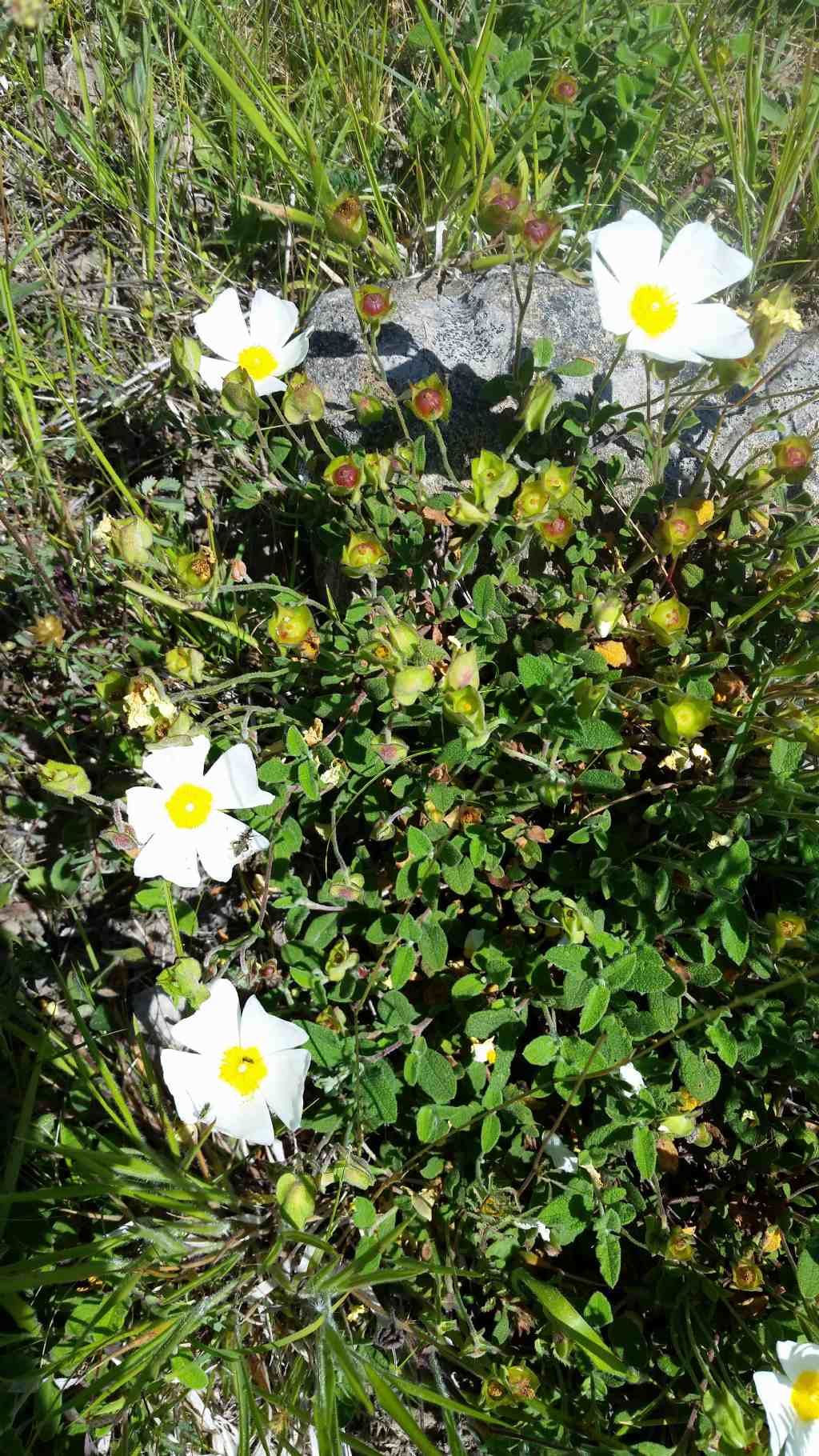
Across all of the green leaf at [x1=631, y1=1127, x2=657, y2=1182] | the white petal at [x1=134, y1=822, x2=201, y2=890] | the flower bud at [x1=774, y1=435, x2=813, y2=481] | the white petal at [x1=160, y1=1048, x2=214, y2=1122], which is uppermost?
the flower bud at [x1=774, y1=435, x2=813, y2=481]

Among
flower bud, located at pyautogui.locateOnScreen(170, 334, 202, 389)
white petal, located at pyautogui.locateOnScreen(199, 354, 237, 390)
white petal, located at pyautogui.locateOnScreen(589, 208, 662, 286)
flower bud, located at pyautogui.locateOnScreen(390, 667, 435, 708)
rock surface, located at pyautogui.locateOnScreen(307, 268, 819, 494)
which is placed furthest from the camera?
rock surface, located at pyautogui.locateOnScreen(307, 268, 819, 494)

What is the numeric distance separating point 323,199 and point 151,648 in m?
1.27

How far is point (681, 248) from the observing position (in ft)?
7.23

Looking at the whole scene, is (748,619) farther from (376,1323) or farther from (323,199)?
(376,1323)

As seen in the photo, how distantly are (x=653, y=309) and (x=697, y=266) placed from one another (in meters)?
0.17

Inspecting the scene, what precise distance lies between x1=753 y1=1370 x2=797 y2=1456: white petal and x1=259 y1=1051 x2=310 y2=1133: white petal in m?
1.02

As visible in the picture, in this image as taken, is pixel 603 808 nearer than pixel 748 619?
Yes

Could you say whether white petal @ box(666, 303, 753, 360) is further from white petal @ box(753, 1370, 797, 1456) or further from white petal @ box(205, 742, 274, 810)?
white petal @ box(753, 1370, 797, 1456)

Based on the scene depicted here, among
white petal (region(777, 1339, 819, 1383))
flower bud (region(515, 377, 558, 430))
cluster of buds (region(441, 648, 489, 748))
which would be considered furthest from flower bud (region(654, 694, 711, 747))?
white petal (region(777, 1339, 819, 1383))

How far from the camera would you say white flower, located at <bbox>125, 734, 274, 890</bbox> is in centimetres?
210

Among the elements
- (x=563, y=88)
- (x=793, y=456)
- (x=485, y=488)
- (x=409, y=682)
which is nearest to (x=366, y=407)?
(x=485, y=488)

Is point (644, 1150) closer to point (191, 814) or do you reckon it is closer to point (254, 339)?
point (191, 814)

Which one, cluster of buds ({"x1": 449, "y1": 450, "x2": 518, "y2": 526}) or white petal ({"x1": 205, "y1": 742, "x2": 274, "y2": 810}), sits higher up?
cluster of buds ({"x1": 449, "y1": 450, "x2": 518, "y2": 526})

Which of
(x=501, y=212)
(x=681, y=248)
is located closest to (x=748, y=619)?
(x=681, y=248)
